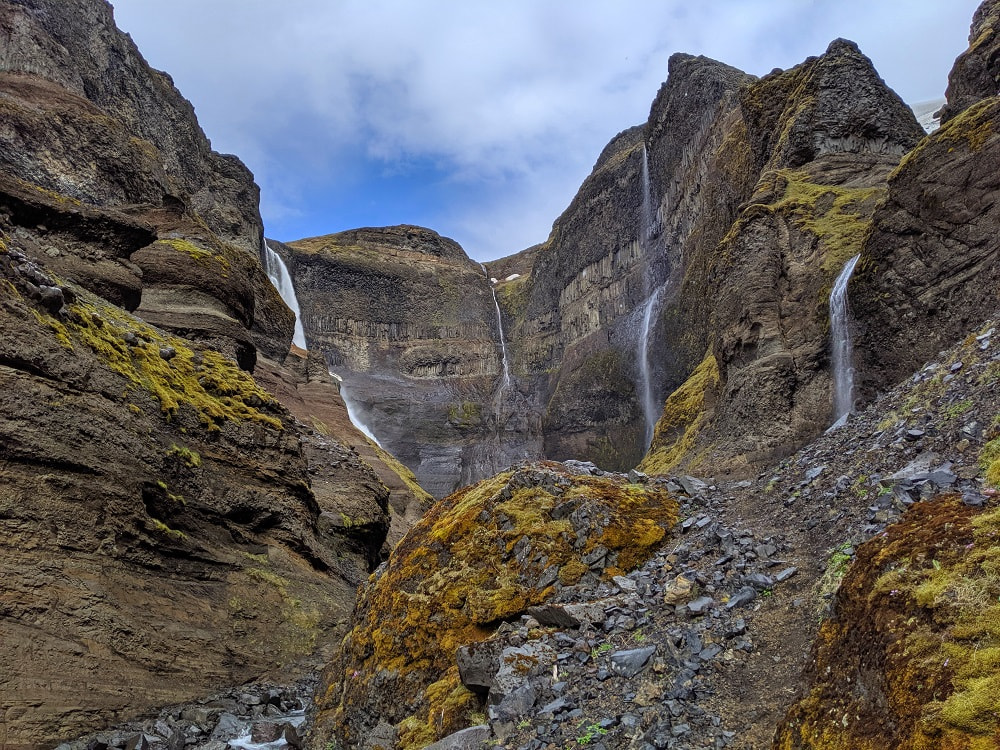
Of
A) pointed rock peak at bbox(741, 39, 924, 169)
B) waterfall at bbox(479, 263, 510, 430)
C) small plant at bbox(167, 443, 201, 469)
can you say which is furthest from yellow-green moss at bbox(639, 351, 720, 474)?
waterfall at bbox(479, 263, 510, 430)

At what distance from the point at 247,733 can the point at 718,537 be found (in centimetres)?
738

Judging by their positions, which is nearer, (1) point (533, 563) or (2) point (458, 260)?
(1) point (533, 563)

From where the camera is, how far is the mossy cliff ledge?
7.61 m

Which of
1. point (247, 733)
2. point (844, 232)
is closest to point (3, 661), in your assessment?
point (247, 733)

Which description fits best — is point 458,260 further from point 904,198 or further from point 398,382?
point 904,198

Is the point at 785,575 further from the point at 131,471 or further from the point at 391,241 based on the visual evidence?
the point at 391,241

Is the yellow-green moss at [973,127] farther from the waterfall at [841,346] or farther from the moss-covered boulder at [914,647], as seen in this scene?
the moss-covered boulder at [914,647]

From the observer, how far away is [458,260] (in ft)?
350

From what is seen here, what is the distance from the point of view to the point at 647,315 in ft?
195

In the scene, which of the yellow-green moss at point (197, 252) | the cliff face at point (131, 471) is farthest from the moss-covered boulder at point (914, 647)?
the yellow-green moss at point (197, 252)

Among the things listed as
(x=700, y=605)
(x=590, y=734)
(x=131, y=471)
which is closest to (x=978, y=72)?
(x=700, y=605)

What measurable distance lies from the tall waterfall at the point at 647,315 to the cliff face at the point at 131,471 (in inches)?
1397

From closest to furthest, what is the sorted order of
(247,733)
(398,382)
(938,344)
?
(247,733) → (938,344) → (398,382)

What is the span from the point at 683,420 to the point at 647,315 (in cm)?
2724
